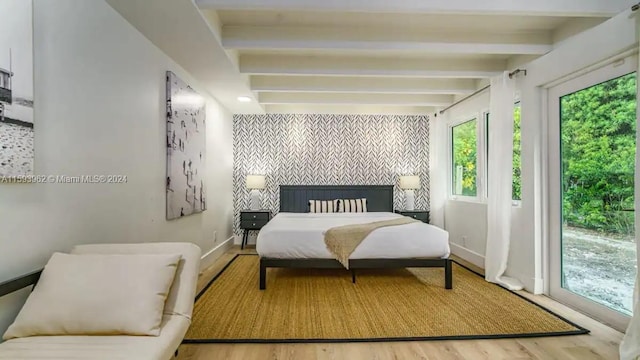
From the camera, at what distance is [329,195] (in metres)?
5.79

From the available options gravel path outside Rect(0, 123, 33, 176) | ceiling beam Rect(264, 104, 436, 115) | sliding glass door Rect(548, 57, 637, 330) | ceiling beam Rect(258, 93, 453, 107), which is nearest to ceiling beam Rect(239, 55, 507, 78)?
sliding glass door Rect(548, 57, 637, 330)

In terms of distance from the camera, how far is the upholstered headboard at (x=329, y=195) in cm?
577

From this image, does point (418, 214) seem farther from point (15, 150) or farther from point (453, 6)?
point (15, 150)

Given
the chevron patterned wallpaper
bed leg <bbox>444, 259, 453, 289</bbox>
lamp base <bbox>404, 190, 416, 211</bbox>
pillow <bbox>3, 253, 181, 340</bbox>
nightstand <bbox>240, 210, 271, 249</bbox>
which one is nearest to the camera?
pillow <bbox>3, 253, 181, 340</bbox>

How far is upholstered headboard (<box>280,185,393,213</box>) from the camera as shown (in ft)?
18.9

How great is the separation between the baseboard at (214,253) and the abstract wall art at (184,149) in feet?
2.34

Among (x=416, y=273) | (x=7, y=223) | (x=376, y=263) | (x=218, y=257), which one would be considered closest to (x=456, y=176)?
(x=416, y=273)

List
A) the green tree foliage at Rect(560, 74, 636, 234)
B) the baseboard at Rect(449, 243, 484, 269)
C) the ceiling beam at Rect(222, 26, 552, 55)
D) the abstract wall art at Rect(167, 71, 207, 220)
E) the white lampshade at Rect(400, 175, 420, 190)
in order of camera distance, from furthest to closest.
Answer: the white lampshade at Rect(400, 175, 420, 190), the baseboard at Rect(449, 243, 484, 269), the abstract wall art at Rect(167, 71, 207, 220), the ceiling beam at Rect(222, 26, 552, 55), the green tree foliage at Rect(560, 74, 636, 234)

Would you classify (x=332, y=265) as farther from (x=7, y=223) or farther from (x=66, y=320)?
(x=7, y=223)

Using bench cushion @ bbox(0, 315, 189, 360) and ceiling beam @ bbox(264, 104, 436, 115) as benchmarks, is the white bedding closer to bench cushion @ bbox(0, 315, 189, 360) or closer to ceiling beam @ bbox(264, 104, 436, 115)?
bench cushion @ bbox(0, 315, 189, 360)

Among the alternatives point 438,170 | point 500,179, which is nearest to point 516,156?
point 500,179

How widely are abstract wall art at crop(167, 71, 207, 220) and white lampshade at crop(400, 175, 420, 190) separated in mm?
3254

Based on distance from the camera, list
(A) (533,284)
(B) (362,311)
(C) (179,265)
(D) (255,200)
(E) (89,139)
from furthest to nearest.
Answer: (D) (255,200)
(A) (533,284)
(B) (362,311)
(E) (89,139)
(C) (179,265)

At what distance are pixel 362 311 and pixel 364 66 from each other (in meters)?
2.58
